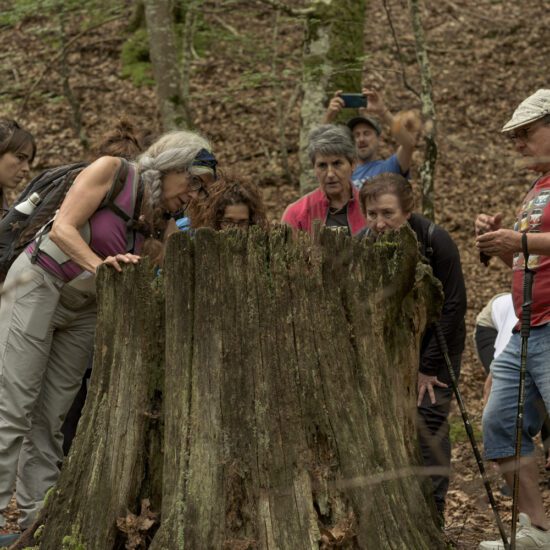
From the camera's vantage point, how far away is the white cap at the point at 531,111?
14.6 feet

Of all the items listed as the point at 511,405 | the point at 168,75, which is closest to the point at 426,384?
the point at 511,405

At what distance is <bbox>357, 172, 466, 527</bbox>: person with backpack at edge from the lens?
16.4 ft

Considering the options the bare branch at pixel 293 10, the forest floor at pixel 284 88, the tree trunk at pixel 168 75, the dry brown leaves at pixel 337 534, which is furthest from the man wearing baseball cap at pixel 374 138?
the forest floor at pixel 284 88

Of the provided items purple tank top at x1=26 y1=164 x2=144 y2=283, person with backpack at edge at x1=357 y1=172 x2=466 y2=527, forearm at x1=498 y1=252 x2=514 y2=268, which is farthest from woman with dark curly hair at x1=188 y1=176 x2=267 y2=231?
forearm at x1=498 y1=252 x2=514 y2=268

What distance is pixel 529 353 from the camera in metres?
4.48

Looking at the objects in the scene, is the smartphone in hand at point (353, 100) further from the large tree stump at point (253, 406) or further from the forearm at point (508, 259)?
the large tree stump at point (253, 406)

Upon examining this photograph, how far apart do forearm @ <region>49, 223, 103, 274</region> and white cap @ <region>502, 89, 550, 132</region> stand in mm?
2145

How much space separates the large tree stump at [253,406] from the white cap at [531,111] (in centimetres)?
110

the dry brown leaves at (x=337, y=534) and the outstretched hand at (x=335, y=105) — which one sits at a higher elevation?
the dry brown leaves at (x=337, y=534)

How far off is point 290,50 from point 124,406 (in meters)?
14.2

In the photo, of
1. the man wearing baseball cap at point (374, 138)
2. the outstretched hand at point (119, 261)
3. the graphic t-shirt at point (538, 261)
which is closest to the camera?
the outstretched hand at point (119, 261)

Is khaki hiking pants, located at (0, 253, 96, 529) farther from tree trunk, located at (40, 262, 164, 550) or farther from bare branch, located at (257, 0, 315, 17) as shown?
bare branch, located at (257, 0, 315, 17)

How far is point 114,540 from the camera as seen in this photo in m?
3.64

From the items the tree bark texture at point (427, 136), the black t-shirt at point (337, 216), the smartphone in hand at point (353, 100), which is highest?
the black t-shirt at point (337, 216)
